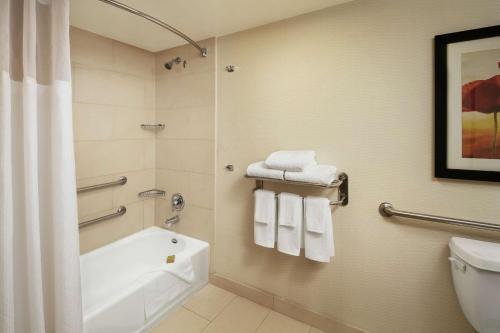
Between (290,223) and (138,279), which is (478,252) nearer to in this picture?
(290,223)

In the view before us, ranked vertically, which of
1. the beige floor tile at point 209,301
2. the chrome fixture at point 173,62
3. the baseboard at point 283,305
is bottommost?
the beige floor tile at point 209,301

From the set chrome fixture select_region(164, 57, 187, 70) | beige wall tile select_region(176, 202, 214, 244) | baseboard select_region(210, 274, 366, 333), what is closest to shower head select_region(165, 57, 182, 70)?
chrome fixture select_region(164, 57, 187, 70)

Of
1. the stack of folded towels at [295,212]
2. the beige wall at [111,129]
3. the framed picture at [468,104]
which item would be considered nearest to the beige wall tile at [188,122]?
the beige wall at [111,129]

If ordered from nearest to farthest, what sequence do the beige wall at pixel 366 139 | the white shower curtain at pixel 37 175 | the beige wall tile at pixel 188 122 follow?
the white shower curtain at pixel 37 175 < the beige wall at pixel 366 139 < the beige wall tile at pixel 188 122

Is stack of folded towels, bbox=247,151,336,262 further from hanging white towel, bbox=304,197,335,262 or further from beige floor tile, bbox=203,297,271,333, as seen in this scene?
beige floor tile, bbox=203,297,271,333

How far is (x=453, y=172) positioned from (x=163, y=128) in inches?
85.1

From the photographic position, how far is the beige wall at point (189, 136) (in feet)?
6.23

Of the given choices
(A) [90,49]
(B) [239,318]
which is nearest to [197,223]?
(B) [239,318]

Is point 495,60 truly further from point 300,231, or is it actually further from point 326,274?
point 326,274

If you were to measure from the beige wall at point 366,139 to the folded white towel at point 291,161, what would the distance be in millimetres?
173

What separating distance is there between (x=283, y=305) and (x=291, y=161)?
1.08 m

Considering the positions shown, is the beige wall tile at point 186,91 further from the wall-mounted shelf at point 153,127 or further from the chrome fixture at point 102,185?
the chrome fixture at point 102,185

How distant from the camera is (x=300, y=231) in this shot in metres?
1.41

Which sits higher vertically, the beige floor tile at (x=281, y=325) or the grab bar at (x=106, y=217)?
the grab bar at (x=106, y=217)
